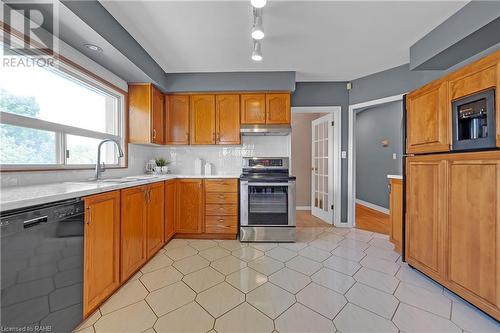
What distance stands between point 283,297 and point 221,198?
154 centimetres

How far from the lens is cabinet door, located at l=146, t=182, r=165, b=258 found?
7.09 ft

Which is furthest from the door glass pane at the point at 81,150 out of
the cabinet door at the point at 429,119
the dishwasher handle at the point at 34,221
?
the cabinet door at the point at 429,119

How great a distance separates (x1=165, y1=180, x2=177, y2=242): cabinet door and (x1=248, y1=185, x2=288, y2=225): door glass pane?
1056 mm

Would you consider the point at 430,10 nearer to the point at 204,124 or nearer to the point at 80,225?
the point at 204,124

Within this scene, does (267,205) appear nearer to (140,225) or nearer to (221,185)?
(221,185)

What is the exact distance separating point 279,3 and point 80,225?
2237 mm

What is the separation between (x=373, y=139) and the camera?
15.8 ft

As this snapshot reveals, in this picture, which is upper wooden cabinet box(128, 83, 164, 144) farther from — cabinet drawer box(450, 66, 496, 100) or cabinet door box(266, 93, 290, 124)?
cabinet drawer box(450, 66, 496, 100)

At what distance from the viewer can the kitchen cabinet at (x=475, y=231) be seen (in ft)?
4.40

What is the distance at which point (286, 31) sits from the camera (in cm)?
208

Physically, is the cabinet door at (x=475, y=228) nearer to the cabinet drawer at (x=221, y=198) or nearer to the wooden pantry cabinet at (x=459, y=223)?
the wooden pantry cabinet at (x=459, y=223)

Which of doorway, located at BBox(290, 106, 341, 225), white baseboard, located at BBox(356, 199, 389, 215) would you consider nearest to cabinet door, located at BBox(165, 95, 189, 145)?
doorway, located at BBox(290, 106, 341, 225)

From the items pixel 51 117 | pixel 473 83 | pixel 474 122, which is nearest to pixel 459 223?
pixel 474 122

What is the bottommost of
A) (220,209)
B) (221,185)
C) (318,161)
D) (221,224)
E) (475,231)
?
(221,224)
